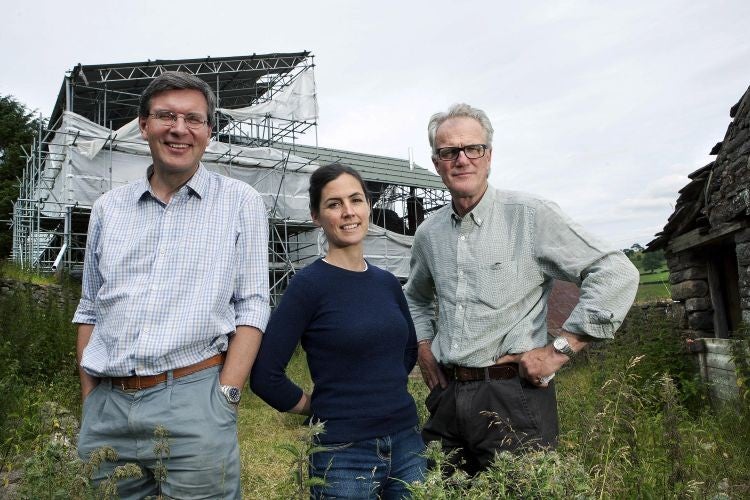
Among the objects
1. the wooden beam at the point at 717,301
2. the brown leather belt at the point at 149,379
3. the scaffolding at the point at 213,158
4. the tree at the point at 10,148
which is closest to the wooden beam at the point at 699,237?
the wooden beam at the point at 717,301

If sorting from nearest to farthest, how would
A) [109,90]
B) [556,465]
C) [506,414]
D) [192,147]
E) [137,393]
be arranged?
[556,465] < [137,393] < [192,147] < [506,414] < [109,90]

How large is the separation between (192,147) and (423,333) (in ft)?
4.64

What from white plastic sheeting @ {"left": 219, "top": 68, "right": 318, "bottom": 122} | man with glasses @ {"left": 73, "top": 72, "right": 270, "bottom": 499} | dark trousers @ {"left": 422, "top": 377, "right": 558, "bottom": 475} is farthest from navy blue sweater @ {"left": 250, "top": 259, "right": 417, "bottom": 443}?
white plastic sheeting @ {"left": 219, "top": 68, "right": 318, "bottom": 122}

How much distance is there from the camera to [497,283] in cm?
265

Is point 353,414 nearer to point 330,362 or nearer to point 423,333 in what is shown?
point 330,362

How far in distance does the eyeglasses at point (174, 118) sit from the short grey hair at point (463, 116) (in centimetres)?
102

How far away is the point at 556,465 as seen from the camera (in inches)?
66.1

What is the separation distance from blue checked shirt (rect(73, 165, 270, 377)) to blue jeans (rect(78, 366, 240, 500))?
9 cm

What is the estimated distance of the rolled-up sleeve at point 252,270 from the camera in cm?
230

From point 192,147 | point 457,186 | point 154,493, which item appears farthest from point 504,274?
point 154,493

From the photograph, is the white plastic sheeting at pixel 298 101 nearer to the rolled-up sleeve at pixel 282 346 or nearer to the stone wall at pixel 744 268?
the stone wall at pixel 744 268

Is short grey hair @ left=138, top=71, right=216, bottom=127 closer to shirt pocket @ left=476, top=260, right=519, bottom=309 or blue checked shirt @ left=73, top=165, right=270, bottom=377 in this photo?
blue checked shirt @ left=73, top=165, right=270, bottom=377

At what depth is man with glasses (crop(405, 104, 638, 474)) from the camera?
255 cm

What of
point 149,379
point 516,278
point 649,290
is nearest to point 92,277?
point 149,379
